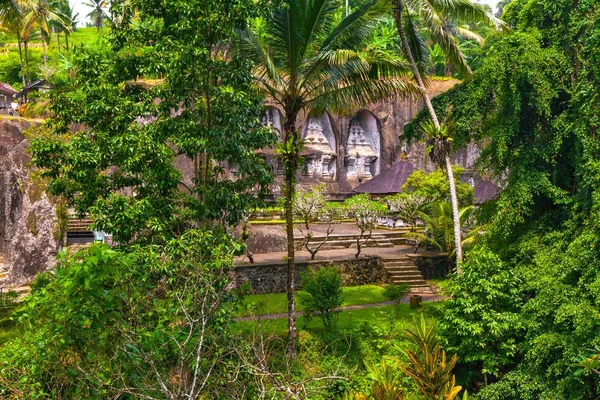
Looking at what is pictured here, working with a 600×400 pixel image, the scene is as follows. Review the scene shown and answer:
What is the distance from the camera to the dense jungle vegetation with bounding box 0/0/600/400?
720 centimetres

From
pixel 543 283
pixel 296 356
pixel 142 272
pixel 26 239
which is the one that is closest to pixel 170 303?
pixel 142 272

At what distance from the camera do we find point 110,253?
6.67 metres

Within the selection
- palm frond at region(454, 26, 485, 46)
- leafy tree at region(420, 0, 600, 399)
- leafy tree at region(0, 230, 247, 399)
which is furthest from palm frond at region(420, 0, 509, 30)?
leafy tree at region(0, 230, 247, 399)

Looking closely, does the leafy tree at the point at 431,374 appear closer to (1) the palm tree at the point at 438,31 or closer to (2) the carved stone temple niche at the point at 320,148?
(1) the palm tree at the point at 438,31

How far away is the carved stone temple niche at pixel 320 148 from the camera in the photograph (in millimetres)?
32906

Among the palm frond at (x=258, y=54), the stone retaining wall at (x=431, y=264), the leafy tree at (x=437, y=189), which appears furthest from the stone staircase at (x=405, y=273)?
the palm frond at (x=258, y=54)

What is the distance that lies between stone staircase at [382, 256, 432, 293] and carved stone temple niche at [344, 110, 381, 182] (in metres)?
15.5

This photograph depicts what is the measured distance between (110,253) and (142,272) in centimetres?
137

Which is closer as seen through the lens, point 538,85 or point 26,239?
point 538,85

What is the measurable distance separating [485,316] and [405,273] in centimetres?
789

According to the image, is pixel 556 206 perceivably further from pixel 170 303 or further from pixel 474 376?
pixel 170 303

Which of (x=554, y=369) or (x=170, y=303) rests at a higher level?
(x=170, y=303)

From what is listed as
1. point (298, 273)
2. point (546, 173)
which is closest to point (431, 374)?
point (546, 173)

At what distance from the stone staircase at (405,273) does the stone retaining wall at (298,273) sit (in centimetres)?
28
